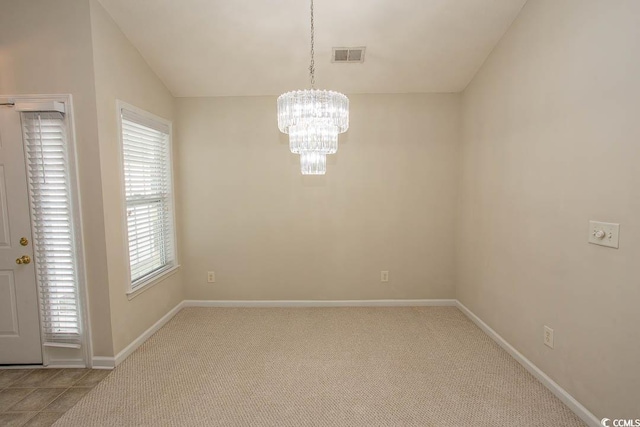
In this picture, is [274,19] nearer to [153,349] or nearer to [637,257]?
[637,257]

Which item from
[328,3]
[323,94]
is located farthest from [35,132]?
[328,3]

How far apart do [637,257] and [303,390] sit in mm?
2169

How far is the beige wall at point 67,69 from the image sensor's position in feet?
7.35

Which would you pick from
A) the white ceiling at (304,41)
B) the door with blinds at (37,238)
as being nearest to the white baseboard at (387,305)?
the door with blinds at (37,238)

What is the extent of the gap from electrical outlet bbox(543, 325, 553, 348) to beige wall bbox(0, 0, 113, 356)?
341cm

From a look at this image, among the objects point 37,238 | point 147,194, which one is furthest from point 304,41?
point 37,238

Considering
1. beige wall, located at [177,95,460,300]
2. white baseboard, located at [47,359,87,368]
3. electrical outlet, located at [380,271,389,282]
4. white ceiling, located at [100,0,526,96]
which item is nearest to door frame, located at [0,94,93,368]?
white baseboard, located at [47,359,87,368]

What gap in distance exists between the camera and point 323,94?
5.97ft

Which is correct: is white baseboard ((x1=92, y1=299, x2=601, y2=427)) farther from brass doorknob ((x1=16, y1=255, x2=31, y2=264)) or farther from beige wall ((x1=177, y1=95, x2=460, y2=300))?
brass doorknob ((x1=16, y1=255, x2=31, y2=264))

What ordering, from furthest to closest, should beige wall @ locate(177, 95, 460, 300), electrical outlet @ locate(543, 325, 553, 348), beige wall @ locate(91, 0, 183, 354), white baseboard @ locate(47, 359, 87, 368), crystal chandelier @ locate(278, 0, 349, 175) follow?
beige wall @ locate(177, 95, 460, 300), white baseboard @ locate(47, 359, 87, 368), beige wall @ locate(91, 0, 183, 354), electrical outlet @ locate(543, 325, 553, 348), crystal chandelier @ locate(278, 0, 349, 175)

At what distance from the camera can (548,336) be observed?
2.15 meters

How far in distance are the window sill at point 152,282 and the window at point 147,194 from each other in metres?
0.02

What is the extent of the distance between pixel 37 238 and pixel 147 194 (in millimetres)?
902

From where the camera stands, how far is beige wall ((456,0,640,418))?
160 centimetres
